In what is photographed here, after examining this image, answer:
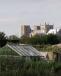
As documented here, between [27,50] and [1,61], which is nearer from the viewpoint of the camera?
[1,61]

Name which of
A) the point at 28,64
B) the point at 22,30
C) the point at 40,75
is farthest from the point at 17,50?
the point at 22,30

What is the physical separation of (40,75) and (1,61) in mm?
4912

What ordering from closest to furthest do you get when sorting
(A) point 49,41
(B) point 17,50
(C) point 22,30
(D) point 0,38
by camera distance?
1. (B) point 17,50
2. (D) point 0,38
3. (A) point 49,41
4. (C) point 22,30

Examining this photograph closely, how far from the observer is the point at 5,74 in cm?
1989

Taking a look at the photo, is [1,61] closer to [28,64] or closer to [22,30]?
[28,64]

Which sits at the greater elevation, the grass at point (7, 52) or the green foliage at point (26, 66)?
the grass at point (7, 52)

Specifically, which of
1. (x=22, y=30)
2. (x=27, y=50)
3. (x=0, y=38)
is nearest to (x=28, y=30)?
(x=22, y=30)

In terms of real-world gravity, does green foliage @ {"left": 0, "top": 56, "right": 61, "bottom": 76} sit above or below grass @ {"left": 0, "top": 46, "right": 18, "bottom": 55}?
below

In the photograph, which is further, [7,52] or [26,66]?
[7,52]

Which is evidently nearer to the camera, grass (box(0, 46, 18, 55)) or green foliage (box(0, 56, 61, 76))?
green foliage (box(0, 56, 61, 76))

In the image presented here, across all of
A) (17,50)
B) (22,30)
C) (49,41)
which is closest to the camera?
(17,50)

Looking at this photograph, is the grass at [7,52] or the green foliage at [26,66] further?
the grass at [7,52]

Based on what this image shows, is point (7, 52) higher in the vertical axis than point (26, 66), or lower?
higher

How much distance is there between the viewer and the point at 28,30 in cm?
17500
